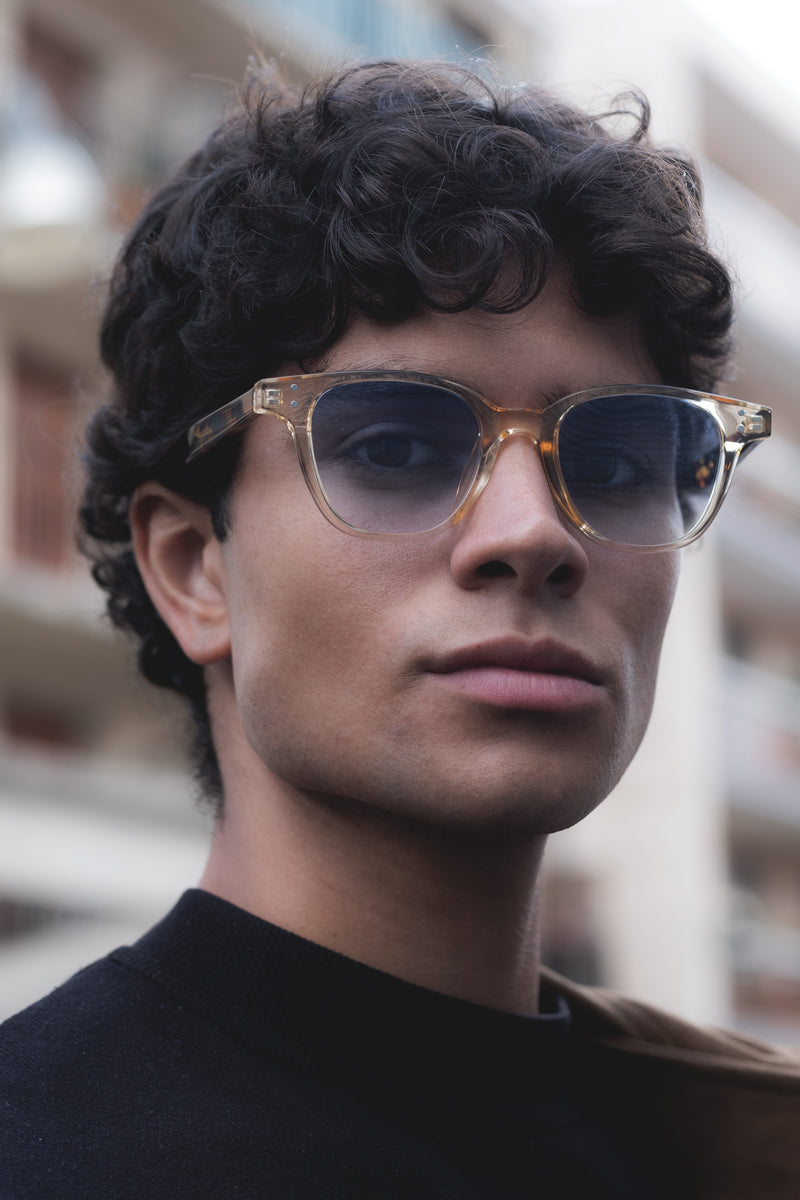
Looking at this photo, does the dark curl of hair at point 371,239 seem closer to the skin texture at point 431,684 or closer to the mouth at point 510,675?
the skin texture at point 431,684

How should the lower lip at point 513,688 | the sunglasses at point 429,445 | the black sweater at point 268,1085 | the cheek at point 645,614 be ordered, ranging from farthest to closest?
the cheek at point 645,614 → the sunglasses at point 429,445 → the lower lip at point 513,688 → the black sweater at point 268,1085

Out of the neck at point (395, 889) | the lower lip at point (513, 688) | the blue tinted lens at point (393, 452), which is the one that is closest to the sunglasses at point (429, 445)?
the blue tinted lens at point (393, 452)

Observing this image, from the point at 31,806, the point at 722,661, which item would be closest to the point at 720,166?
the point at 722,661

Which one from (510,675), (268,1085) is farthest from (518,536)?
(268,1085)

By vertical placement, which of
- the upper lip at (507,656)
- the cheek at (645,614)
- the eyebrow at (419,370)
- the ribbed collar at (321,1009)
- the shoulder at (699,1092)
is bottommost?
the shoulder at (699,1092)

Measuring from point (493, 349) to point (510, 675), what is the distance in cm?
48

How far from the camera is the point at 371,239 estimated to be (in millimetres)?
2154

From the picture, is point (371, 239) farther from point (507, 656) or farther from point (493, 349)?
point (507, 656)

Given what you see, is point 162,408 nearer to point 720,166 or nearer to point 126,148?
point 126,148

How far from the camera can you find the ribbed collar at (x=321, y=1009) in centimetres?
204

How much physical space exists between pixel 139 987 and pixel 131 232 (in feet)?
4.43

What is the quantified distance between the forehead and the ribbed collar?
83 centimetres

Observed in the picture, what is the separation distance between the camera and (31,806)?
10.2 meters

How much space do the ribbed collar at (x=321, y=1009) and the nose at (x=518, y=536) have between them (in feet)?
1.95
